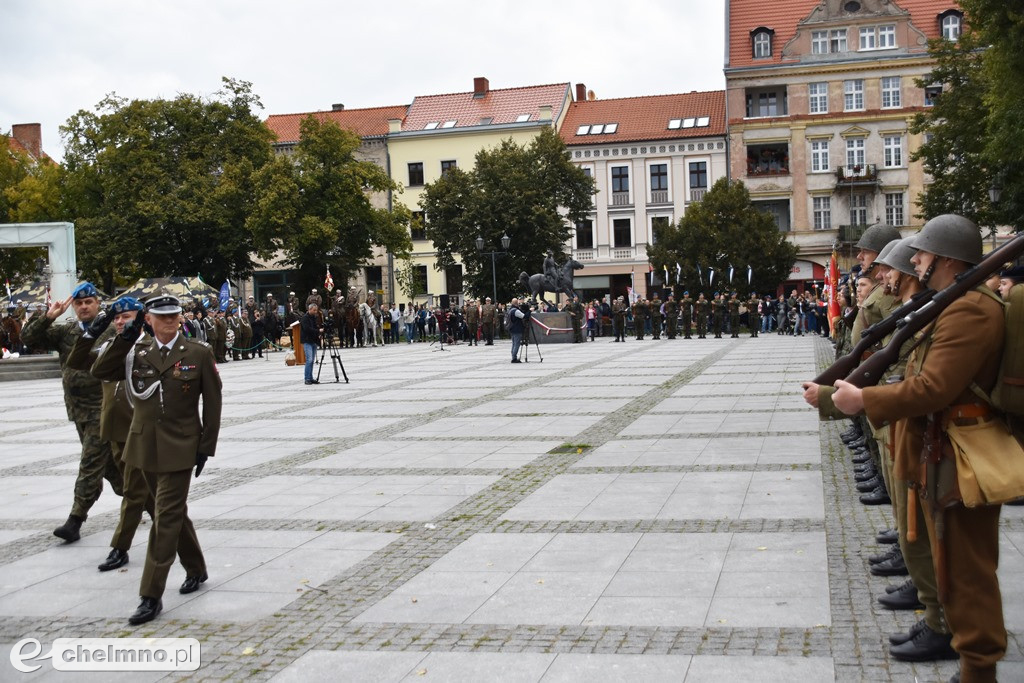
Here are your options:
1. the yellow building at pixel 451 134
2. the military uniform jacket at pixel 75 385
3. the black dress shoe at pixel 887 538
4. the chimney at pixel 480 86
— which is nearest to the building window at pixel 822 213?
the yellow building at pixel 451 134

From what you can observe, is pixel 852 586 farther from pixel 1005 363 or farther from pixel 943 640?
pixel 1005 363

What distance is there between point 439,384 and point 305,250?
35.2m

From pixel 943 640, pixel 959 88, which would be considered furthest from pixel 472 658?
pixel 959 88

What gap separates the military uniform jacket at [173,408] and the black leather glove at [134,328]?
7 cm

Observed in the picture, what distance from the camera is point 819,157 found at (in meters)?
61.7

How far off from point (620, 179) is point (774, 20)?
40.9 ft

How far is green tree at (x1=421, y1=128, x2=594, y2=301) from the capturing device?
53.7 metres

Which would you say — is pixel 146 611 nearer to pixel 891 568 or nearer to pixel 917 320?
pixel 891 568

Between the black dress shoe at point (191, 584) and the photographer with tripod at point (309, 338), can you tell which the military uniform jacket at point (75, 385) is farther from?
the photographer with tripod at point (309, 338)

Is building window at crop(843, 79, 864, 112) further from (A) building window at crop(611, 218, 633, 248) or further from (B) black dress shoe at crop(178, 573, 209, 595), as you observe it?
(B) black dress shoe at crop(178, 573, 209, 595)

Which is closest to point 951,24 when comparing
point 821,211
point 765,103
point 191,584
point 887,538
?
point 765,103

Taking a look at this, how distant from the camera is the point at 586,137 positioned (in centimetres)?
6675

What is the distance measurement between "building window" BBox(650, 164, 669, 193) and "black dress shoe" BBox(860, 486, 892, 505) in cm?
5818

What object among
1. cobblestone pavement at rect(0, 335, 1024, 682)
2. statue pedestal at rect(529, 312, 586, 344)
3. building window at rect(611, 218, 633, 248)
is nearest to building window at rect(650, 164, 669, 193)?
building window at rect(611, 218, 633, 248)
